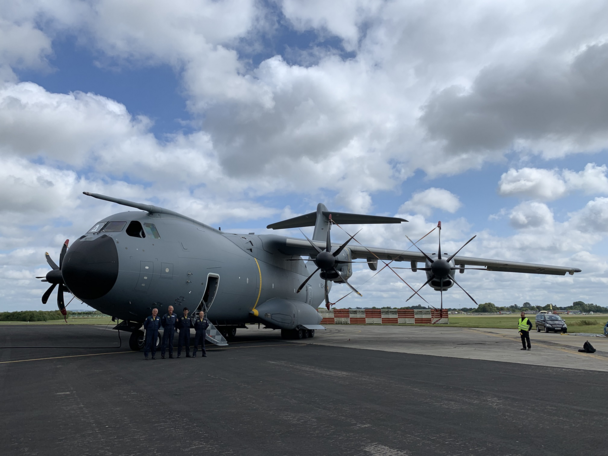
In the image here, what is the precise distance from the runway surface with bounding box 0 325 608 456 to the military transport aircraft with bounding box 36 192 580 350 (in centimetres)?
278

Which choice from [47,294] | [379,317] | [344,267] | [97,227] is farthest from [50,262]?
[379,317]

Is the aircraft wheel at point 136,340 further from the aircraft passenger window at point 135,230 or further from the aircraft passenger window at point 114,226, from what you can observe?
the aircraft passenger window at point 114,226

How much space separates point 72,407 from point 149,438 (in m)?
2.27

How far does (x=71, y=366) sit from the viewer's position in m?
11.1

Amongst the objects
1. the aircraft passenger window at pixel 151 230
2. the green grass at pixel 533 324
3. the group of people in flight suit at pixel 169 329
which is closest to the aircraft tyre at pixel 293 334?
the group of people in flight suit at pixel 169 329

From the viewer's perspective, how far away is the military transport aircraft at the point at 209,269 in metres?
13.2

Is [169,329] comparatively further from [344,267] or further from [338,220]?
[338,220]

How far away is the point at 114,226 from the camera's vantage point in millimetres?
14125

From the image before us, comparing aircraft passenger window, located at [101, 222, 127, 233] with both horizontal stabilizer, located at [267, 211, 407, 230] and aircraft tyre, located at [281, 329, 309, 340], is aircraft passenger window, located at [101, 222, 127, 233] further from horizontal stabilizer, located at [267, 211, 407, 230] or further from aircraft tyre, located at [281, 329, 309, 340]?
horizontal stabilizer, located at [267, 211, 407, 230]

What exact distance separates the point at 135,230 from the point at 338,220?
457 inches

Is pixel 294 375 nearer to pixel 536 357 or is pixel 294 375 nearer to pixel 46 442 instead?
pixel 46 442

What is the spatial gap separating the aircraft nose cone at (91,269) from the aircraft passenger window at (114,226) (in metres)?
0.84

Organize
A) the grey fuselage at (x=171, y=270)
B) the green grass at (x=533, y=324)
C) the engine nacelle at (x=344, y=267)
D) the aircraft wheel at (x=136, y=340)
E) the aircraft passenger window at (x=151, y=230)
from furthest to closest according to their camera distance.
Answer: the green grass at (x=533, y=324), the engine nacelle at (x=344, y=267), the aircraft wheel at (x=136, y=340), the aircraft passenger window at (x=151, y=230), the grey fuselage at (x=171, y=270)

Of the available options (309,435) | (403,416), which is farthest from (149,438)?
(403,416)
